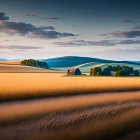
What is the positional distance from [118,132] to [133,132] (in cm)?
58

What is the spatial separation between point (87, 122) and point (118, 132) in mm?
1501

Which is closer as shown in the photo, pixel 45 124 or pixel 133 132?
pixel 133 132

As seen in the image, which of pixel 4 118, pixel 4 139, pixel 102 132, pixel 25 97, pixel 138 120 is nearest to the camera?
pixel 4 139

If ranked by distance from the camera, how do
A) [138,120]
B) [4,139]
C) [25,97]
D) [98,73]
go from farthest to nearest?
[98,73] → [25,97] → [138,120] → [4,139]

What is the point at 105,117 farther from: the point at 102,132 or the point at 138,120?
the point at 102,132

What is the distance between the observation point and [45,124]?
344 inches

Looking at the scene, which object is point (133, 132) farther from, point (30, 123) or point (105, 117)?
point (30, 123)

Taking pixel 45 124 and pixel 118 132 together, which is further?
pixel 45 124

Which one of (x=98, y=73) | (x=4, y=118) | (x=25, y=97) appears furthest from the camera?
(x=98, y=73)

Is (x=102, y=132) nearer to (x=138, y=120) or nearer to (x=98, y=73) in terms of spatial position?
(x=138, y=120)

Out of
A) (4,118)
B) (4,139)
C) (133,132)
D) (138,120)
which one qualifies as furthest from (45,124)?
(138,120)

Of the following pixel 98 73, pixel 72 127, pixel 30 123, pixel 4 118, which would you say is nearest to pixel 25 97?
pixel 4 118

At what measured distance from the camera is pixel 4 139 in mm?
6945

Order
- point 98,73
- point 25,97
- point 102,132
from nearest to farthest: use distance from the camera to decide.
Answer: point 102,132, point 25,97, point 98,73
